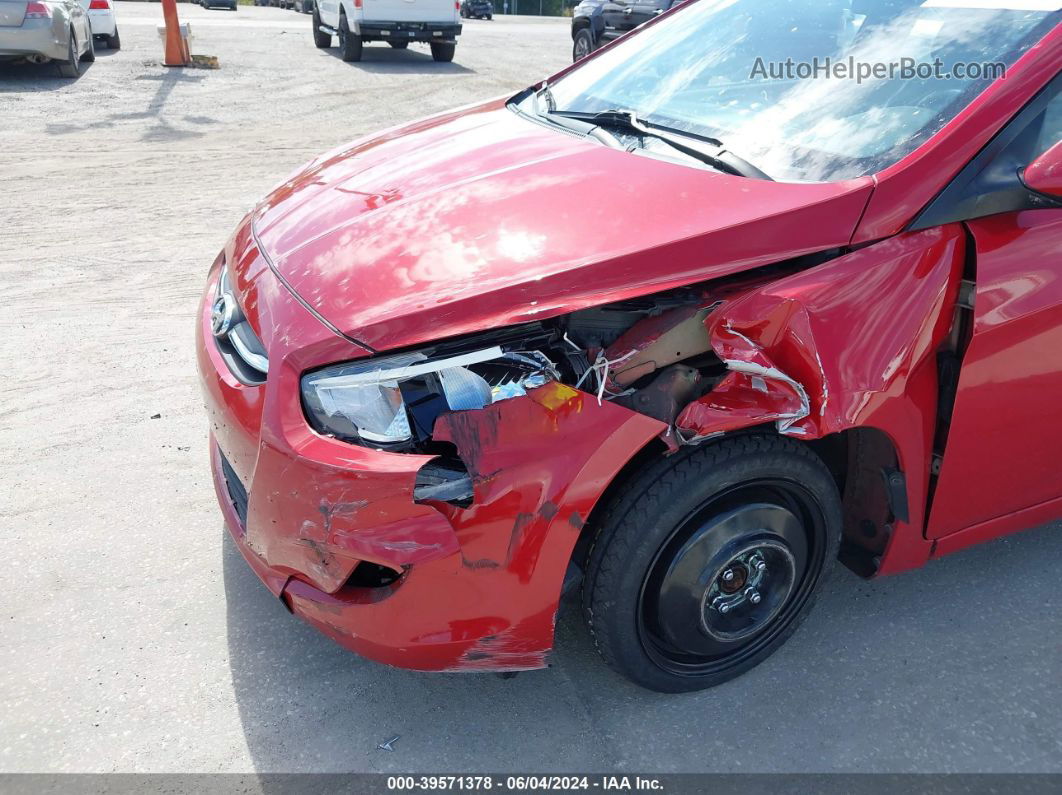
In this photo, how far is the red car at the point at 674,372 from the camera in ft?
6.14

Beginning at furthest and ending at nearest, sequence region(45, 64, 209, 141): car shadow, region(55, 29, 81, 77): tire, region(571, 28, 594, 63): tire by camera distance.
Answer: region(571, 28, 594, 63): tire < region(55, 29, 81, 77): tire < region(45, 64, 209, 141): car shadow

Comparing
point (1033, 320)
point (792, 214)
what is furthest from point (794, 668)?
point (792, 214)

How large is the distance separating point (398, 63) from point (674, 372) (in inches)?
553

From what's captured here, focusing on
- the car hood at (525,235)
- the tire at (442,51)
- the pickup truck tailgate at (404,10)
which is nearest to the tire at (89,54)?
the pickup truck tailgate at (404,10)

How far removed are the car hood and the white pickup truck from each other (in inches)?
502

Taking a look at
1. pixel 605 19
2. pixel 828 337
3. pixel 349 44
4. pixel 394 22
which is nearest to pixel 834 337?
pixel 828 337

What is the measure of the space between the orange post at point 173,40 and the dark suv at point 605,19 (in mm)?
6194

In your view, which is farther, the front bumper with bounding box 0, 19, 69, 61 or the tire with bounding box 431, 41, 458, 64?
the tire with bounding box 431, 41, 458, 64

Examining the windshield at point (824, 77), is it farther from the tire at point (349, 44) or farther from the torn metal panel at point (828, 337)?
the tire at point (349, 44)

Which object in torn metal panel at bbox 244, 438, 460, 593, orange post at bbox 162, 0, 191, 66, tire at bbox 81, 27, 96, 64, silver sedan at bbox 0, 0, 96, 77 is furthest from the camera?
tire at bbox 81, 27, 96, 64

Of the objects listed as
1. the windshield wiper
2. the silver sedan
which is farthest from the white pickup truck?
the windshield wiper

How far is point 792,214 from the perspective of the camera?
1972 millimetres

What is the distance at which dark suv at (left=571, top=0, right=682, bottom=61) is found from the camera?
1409 centimetres

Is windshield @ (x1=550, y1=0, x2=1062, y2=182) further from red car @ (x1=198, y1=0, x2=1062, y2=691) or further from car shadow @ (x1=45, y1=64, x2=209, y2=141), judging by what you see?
car shadow @ (x1=45, y1=64, x2=209, y2=141)
